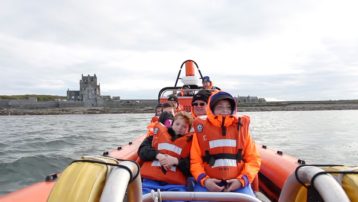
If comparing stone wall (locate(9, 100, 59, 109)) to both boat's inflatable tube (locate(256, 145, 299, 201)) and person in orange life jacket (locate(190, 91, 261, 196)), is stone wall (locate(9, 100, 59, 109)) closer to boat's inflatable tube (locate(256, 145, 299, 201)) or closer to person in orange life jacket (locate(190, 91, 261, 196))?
boat's inflatable tube (locate(256, 145, 299, 201))

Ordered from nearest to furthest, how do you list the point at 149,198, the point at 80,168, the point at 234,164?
the point at 80,168
the point at 149,198
the point at 234,164

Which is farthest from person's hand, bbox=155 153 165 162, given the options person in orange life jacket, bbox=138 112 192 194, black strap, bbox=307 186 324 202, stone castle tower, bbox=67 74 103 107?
stone castle tower, bbox=67 74 103 107

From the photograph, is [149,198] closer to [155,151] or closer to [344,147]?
[155,151]

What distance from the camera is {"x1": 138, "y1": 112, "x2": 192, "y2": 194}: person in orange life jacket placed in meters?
2.90

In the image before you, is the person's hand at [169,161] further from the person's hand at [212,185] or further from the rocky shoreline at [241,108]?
the rocky shoreline at [241,108]

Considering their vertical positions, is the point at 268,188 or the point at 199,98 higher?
the point at 199,98

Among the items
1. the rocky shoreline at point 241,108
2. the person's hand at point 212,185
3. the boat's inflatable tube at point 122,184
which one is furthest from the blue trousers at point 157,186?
the rocky shoreline at point 241,108

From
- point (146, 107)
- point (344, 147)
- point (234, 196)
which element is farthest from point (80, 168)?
point (146, 107)

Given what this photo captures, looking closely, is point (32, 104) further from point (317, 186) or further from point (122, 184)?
point (317, 186)

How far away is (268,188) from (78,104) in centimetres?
7207

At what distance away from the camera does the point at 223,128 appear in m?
2.83

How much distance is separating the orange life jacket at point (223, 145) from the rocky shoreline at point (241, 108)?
62761mm

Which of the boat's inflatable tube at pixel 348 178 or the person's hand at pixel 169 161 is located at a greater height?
the boat's inflatable tube at pixel 348 178

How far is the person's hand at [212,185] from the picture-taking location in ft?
8.63
